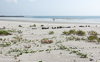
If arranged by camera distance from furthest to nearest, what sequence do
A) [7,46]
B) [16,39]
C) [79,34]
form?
[79,34]
[16,39]
[7,46]

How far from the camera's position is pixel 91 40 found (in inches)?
436

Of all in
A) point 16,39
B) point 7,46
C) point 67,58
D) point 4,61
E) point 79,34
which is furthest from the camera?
point 79,34

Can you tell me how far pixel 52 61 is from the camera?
604 centimetres

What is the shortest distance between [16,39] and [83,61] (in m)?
6.58

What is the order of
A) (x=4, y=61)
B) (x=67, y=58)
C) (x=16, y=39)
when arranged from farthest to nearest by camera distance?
(x=16, y=39) → (x=67, y=58) → (x=4, y=61)

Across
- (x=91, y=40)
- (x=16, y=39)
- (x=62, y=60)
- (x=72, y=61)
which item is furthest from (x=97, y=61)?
(x=16, y=39)

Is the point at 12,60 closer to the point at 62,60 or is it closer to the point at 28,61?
the point at 28,61

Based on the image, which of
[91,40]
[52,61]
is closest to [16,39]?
[52,61]

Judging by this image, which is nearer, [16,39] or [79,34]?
[16,39]

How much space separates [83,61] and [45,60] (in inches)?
72.0

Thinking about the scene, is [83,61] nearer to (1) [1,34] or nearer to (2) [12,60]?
(2) [12,60]

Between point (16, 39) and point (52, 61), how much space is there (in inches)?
225

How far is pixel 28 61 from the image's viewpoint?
19.6 ft

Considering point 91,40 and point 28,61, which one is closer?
point 28,61
